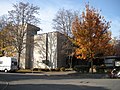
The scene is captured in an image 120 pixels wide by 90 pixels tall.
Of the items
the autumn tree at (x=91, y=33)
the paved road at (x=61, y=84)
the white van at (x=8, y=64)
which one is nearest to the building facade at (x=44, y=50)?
the white van at (x=8, y=64)

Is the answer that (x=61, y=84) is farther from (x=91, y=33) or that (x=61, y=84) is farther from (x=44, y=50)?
(x=44, y=50)

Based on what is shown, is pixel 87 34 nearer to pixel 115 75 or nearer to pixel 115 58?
pixel 115 75

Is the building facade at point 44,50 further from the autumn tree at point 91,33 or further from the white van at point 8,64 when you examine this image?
the autumn tree at point 91,33

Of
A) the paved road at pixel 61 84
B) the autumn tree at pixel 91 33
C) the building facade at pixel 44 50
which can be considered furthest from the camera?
the building facade at pixel 44 50

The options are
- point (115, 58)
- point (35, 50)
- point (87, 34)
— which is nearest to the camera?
point (87, 34)

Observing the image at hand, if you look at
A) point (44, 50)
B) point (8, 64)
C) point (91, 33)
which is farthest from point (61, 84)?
point (44, 50)

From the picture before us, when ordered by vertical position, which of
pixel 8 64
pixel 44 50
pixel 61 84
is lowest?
pixel 61 84

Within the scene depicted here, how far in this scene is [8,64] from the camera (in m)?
46.3

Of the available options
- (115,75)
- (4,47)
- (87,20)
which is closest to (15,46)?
(4,47)

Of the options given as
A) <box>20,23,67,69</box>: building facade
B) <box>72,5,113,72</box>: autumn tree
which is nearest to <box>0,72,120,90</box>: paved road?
<box>72,5,113,72</box>: autumn tree

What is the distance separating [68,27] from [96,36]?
21.2 m

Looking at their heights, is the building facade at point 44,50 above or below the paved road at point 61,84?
above

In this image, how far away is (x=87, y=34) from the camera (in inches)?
Answer: 1535

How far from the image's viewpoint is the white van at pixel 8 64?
151ft
